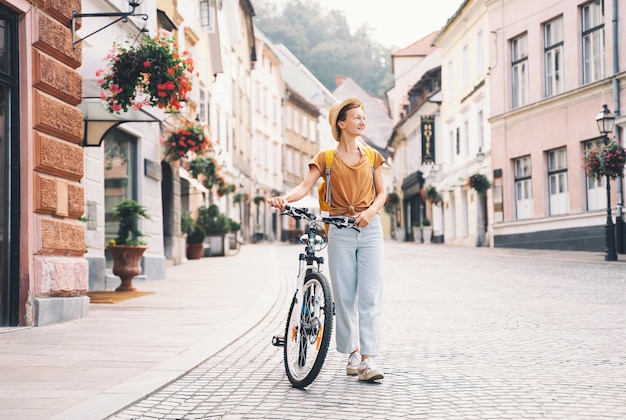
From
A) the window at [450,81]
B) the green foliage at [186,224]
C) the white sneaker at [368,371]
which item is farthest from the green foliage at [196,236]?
the white sneaker at [368,371]

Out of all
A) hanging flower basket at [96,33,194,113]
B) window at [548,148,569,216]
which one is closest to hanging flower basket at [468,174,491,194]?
window at [548,148,569,216]

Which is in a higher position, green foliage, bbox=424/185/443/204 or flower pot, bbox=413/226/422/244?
green foliage, bbox=424/185/443/204

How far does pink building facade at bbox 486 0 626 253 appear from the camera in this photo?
25328 millimetres

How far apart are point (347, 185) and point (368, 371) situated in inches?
49.1

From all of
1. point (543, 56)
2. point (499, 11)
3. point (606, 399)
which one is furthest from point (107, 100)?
point (499, 11)

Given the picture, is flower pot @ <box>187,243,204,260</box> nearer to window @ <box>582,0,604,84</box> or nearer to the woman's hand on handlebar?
window @ <box>582,0,604,84</box>

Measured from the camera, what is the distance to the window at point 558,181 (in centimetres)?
2792

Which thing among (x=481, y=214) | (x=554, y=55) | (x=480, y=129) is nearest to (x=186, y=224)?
(x=554, y=55)

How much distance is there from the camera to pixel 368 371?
6.15 metres

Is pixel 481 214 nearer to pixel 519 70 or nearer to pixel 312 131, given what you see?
pixel 519 70

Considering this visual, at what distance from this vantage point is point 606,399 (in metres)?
5.48

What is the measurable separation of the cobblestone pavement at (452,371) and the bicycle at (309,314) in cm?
16

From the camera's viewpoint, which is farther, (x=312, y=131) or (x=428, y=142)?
(x=312, y=131)

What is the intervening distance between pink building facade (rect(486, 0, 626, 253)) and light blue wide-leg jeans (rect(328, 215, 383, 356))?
18210 millimetres
